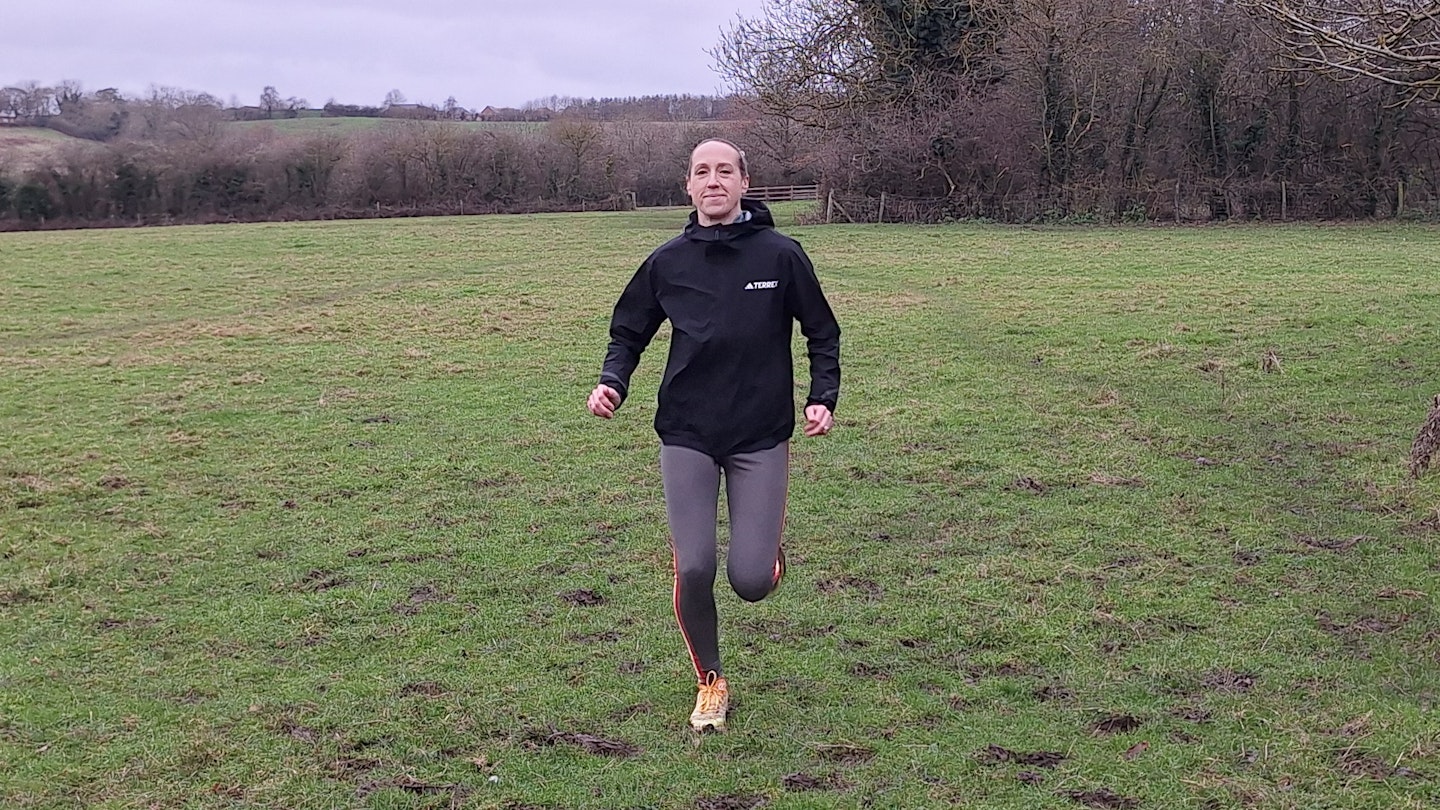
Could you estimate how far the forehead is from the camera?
4730mm

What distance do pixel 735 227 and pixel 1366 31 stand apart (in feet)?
32.4

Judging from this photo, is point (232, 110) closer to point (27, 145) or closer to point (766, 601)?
point (27, 145)

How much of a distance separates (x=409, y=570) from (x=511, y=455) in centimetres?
315

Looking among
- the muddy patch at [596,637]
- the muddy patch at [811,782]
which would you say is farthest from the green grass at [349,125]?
the muddy patch at [811,782]

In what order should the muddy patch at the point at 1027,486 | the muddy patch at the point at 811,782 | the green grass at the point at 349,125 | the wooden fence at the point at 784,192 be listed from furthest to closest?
1. the green grass at the point at 349,125
2. the wooden fence at the point at 784,192
3. the muddy patch at the point at 1027,486
4. the muddy patch at the point at 811,782

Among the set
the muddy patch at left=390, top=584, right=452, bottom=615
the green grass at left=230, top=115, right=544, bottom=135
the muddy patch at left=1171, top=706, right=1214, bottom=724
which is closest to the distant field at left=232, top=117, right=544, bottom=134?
the green grass at left=230, top=115, right=544, bottom=135

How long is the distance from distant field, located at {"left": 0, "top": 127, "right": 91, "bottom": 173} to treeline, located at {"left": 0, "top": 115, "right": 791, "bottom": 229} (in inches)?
42.1

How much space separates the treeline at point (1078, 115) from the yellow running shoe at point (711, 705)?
34.5 m

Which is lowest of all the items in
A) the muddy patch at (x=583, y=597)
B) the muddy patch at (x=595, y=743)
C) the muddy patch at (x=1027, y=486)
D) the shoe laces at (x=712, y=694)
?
the muddy patch at (x=595, y=743)

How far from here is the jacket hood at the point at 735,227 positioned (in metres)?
4.78

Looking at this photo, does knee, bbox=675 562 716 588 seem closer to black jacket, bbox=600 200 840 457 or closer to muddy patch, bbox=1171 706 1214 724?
black jacket, bbox=600 200 840 457

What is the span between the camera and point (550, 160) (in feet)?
190

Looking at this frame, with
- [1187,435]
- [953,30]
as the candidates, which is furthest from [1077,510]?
[953,30]

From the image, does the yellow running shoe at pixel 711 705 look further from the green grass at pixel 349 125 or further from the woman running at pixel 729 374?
the green grass at pixel 349 125
